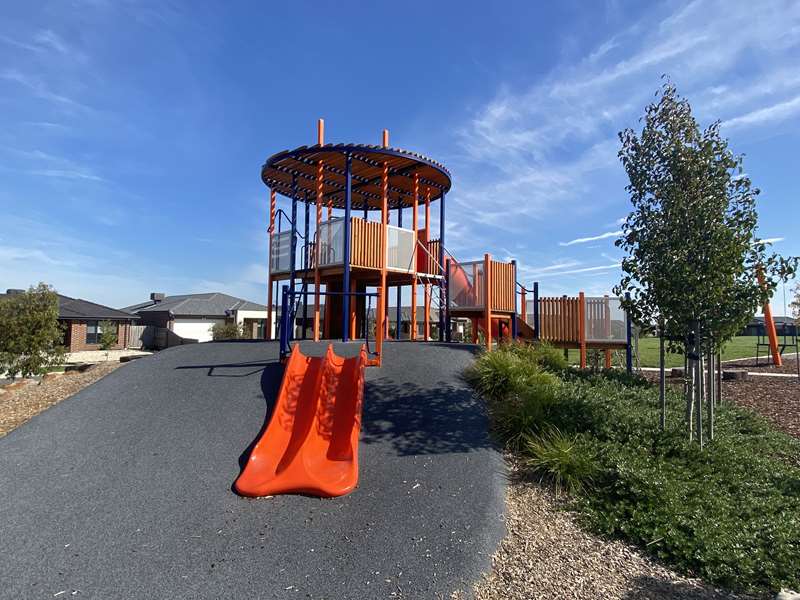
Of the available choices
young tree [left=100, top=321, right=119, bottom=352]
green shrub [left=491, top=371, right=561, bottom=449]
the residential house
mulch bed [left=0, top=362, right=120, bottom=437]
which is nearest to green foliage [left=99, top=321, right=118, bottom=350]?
young tree [left=100, top=321, right=119, bottom=352]

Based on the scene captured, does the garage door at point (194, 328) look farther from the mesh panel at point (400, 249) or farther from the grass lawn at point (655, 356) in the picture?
the mesh panel at point (400, 249)

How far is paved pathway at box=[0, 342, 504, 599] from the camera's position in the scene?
14.2 feet

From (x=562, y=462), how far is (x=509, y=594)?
228cm

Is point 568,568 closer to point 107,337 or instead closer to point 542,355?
point 542,355

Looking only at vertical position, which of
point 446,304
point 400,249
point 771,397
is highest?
point 400,249

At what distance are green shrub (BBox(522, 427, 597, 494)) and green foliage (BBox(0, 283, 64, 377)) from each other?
13.8 m

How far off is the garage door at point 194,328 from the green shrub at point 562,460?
38223mm

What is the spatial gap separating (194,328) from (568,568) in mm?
42083

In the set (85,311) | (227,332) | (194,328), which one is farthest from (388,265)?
(194,328)

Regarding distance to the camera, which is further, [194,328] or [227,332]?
[194,328]

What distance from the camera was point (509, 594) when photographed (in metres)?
4.15

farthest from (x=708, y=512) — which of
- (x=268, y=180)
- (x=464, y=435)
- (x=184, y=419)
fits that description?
(x=268, y=180)

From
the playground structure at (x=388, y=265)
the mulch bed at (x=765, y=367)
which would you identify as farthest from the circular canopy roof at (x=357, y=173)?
the mulch bed at (x=765, y=367)

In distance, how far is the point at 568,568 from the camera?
452cm
